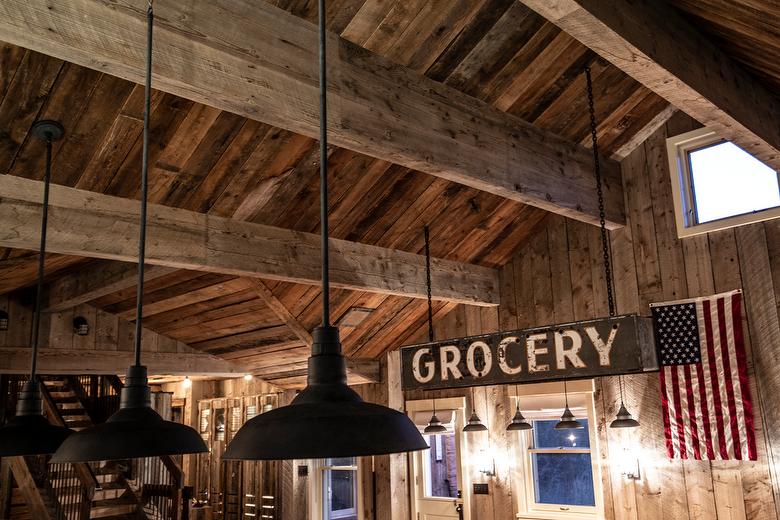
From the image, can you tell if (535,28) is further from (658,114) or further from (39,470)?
(39,470)

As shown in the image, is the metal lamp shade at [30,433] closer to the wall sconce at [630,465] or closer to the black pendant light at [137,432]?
the black pendant light at [137,432]

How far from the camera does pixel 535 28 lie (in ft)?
17.5

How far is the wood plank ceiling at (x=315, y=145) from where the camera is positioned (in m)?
4.63

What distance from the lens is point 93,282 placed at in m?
7.38

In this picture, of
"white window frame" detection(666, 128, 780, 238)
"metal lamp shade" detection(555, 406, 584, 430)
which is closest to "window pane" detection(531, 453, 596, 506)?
→ "metal lamp shade" detection(555, 406, 584, 430)

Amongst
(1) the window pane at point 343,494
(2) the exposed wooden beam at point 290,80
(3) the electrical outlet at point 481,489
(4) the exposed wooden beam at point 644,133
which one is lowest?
(1) the window pane at point 343,494

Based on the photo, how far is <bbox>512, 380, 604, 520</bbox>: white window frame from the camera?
24.1ft

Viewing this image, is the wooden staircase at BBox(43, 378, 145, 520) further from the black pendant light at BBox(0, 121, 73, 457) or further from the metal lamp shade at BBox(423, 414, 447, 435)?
the black pendant light at BBox(0, 121, 73, 457)

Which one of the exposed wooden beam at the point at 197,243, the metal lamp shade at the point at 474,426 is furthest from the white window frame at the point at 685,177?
the metal lamp shade at the point at 474,426

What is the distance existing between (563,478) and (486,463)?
0.98m

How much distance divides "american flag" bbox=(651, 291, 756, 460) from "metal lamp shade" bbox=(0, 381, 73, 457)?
4.95 m

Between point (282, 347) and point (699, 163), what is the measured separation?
5.22 meters

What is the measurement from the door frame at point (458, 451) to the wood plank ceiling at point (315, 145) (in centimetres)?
A: 162

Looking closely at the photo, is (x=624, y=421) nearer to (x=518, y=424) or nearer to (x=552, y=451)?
(x=518, y=424)
